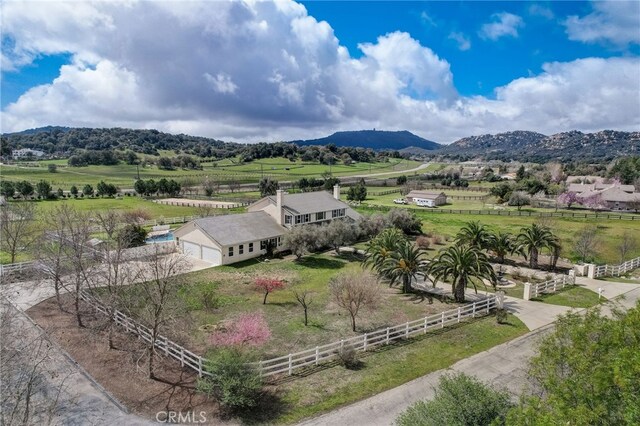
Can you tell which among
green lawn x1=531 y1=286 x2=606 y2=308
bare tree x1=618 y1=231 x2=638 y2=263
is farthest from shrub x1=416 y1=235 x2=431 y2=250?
bare tree x1=618 y1=231 x2=638 y2=263

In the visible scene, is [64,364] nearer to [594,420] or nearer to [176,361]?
[176,361]

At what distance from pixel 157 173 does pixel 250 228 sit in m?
105

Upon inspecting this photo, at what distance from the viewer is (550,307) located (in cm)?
2750

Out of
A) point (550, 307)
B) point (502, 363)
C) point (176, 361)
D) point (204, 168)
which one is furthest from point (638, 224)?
point (204, 168)

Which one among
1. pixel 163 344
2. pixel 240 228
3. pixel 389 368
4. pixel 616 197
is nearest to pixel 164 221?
pixel 240 228

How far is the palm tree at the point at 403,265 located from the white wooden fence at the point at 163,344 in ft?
52.7

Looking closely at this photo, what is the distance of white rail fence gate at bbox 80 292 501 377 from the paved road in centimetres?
318

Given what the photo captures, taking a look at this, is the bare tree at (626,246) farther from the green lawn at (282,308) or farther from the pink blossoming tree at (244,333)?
the pink blossoming tree at (244,333)

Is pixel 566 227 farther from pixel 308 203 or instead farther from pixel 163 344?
pixel 163 344

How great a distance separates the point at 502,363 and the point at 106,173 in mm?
137973

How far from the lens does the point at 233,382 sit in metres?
15.0

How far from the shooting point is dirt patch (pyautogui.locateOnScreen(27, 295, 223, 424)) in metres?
15.7

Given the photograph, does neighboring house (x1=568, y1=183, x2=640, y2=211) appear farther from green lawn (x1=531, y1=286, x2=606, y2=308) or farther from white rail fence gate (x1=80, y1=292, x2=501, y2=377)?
white rail fence gate (x1=80, y1=292, x2=501, y2=377)

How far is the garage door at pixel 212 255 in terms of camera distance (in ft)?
127
